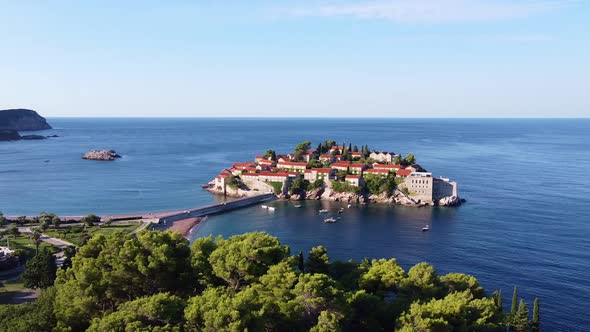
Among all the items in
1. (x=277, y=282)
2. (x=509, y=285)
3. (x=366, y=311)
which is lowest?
(x=509, y=285)

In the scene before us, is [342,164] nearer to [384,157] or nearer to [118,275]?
[384,157]

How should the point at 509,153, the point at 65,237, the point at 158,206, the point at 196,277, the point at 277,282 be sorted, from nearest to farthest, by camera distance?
the point at 277,282
the point at 196,277
the point at 65,237
the point at 158,206
the point at 509,153

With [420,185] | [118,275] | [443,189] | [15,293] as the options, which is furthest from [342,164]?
[118,275]

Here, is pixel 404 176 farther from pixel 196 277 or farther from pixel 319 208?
pixel 196 277

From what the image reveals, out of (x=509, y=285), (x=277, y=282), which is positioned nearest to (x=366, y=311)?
(x=277, y=282)

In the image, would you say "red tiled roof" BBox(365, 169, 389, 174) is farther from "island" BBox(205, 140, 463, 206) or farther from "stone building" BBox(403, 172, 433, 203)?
"stone building" BBox(403, 172, 433, 203)

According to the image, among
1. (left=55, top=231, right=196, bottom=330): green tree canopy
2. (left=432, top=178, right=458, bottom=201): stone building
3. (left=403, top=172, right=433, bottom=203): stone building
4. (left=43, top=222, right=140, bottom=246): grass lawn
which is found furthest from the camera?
(left=403, top=172, right=433, bottom=203): stone building

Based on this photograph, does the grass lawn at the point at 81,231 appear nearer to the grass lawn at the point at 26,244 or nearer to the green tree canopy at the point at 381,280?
the grass lawn at the point at 26,244

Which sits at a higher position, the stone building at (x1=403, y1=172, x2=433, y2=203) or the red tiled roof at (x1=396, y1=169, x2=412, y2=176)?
the red tiled roof at (x1=396, y1=169, x2=412, y2=176)

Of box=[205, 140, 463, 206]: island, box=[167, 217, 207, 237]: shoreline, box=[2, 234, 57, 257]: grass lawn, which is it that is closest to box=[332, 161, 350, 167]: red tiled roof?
box=[205, 140, 463, 206]: island
